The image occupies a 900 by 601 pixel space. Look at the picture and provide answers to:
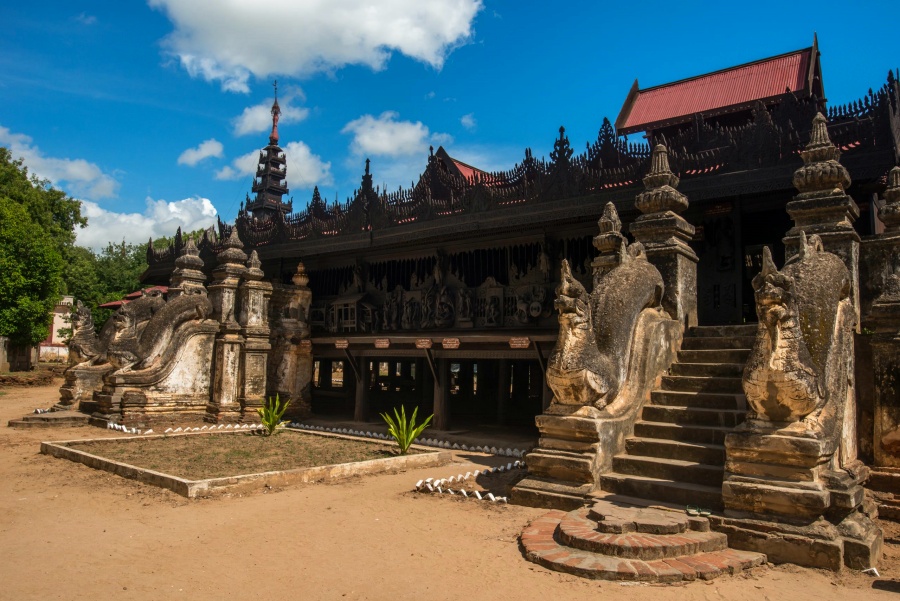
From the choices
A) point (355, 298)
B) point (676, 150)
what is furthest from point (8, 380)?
point (676, 150)

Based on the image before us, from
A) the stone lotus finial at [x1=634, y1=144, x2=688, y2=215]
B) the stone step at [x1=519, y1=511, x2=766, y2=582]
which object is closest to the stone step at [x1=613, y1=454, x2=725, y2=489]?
the stone step at [x1=519, y1=511, x2=766, y2=582]

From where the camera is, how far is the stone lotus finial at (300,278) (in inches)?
577

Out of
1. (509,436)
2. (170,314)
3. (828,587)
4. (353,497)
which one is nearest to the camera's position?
(828,587)

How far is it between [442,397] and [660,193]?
20.6 ft

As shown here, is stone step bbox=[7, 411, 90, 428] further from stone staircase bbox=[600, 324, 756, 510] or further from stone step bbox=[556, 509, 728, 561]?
stone step bbox=[556, 509, 728, 561]

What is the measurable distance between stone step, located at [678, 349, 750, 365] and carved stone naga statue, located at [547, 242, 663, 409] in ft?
2.76

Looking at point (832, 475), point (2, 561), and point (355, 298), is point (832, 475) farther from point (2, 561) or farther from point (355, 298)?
point (355, 298)

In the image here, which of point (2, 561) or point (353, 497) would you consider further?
point (353, 497)

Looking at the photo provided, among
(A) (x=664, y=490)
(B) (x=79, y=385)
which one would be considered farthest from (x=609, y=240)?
(B) (x=79, y=385)

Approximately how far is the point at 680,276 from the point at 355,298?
8.37 meters

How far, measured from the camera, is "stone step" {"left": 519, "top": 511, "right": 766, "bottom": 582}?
3908 mm

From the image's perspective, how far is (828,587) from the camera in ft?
12.5

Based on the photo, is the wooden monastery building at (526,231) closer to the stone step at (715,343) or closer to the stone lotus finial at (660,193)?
the stone lotus finial at (660,193)

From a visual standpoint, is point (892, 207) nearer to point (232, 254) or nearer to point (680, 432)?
point (680, 432)
